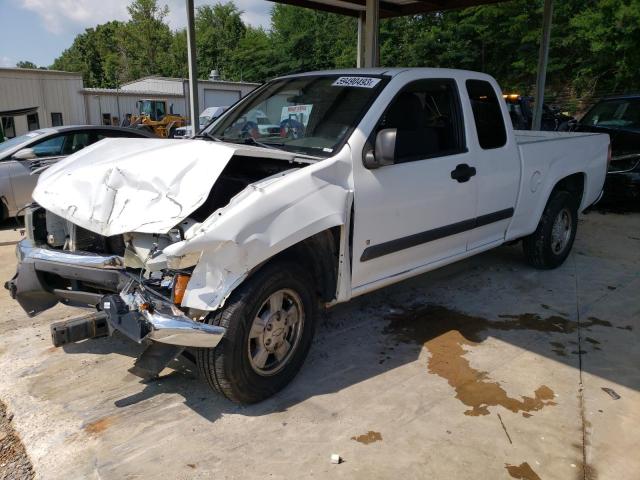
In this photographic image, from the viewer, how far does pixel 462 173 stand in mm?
4152

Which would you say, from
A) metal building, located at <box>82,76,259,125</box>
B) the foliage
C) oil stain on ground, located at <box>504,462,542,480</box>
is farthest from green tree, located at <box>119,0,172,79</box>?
oil stain on ground, located at <box>504,462,542,480</box>

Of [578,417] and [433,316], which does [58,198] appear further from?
[578,417]

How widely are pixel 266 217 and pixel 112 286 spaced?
1.00m

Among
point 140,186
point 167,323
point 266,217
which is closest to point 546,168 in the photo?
point 266,217

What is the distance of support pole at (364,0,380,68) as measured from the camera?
9820 mm

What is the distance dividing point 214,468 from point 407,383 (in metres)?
1.41

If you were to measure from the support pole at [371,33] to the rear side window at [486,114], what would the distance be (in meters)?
5.84

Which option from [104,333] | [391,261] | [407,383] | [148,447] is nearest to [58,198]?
[104,333]

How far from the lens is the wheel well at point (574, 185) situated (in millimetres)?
5684

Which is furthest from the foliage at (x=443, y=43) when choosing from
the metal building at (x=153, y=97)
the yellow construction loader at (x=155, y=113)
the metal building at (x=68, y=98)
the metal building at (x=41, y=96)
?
the metal building at (x=41, y=96)

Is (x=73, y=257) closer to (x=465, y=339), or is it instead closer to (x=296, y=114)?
(x=296, y=114)

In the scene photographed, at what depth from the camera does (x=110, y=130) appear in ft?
27.2

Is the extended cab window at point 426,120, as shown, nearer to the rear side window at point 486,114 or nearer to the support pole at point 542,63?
the rear side window at point 486,114

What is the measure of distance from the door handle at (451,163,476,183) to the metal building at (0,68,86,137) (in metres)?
22.4
